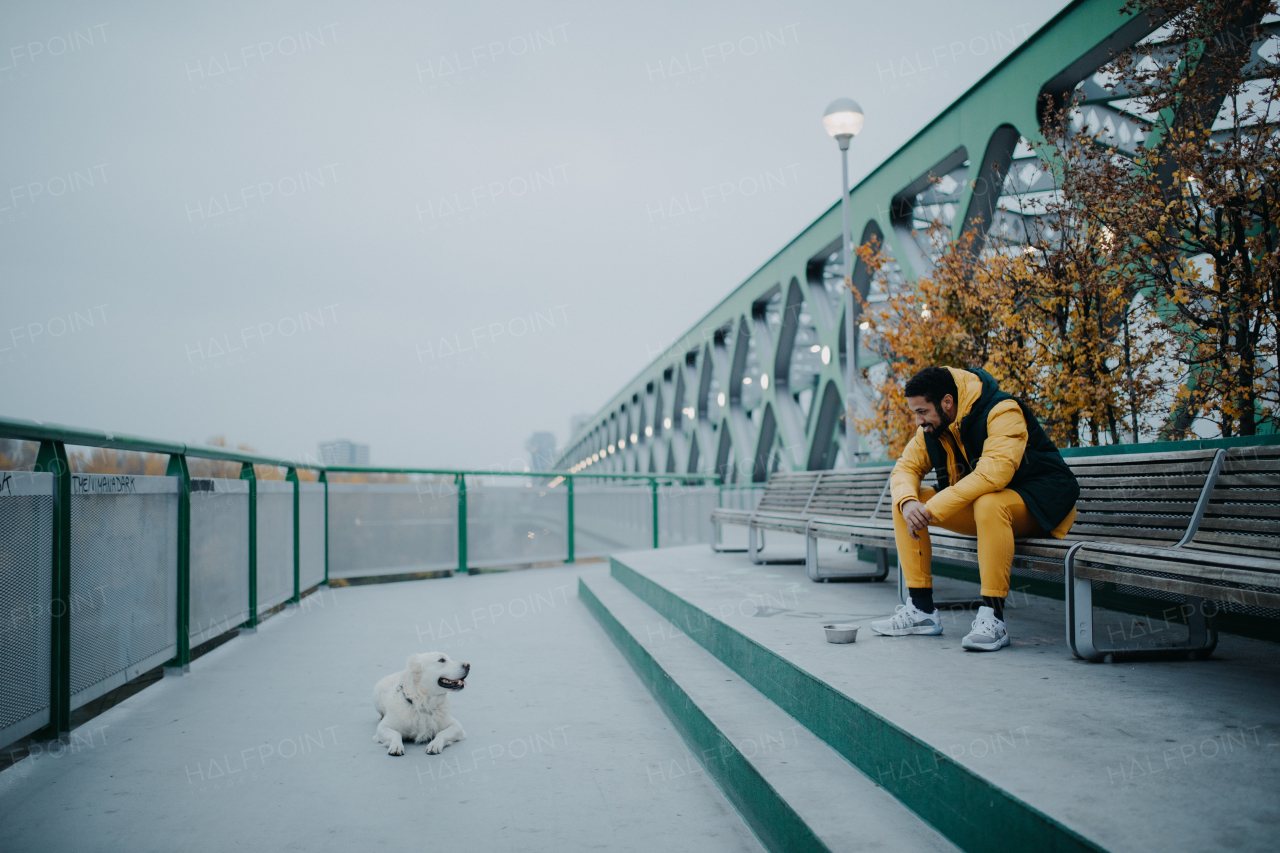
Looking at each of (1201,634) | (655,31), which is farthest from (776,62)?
Result: (1201,634)

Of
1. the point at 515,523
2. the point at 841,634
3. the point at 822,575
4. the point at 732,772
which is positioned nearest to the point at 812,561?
the point at 822,575

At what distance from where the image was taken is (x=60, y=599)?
115 inches

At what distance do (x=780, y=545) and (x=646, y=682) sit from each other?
5.90 meters

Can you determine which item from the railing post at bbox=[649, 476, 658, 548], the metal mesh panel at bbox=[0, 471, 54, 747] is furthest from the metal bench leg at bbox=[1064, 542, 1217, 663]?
the railing post at bbox=[649, 476, 658, 548]

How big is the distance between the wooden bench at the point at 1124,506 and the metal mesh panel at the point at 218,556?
4324 mm

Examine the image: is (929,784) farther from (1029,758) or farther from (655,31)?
(655,31)

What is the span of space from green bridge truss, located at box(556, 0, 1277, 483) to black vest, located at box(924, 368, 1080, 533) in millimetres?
2883

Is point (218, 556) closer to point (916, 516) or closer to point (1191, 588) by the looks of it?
point (916, 516)

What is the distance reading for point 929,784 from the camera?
185 centimetres

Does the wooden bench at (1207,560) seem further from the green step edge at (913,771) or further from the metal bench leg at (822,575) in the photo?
the metal bench leg at (822,575)

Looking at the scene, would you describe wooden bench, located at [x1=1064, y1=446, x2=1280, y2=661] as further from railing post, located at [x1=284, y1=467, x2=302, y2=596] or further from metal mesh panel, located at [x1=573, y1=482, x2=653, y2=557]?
metal mesh panel, located at [x1=573, y1=482, x2=653, y2=557]

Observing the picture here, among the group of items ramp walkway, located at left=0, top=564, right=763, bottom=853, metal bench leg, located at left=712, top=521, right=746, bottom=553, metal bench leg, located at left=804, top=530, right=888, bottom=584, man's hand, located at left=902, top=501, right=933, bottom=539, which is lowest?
ramp walkway, located at left=0, top=564, right=763, bottom=853

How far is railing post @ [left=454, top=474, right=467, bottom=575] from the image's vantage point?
29.8ft

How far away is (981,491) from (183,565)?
168 inches
